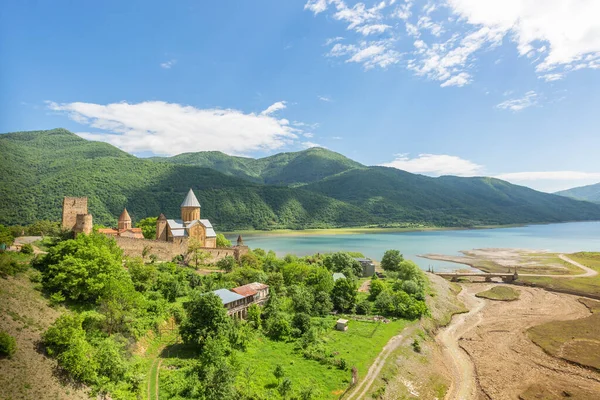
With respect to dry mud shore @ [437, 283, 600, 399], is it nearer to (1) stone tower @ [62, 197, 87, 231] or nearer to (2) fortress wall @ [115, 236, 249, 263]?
(2) fortress wall @ [115, 236, 249, 263]

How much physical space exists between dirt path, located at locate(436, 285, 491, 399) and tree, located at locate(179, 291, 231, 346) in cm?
1619

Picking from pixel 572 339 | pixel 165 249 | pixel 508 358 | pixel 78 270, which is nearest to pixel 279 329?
pixel 78 270

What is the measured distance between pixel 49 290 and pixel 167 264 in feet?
43.4

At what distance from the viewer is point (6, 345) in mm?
13766

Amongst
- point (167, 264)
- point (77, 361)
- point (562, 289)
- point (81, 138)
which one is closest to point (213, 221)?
point (81, 138)

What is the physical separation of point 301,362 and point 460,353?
1586 centimetres

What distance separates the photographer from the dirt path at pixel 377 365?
20.1m

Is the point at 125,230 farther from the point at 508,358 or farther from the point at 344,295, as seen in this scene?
the point at 508,358

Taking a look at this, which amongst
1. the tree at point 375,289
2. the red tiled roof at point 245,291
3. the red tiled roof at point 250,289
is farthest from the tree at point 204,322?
the tree at point 375,289

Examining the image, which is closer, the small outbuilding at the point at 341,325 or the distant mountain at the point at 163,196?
the small outbuilding at the point at 341,325

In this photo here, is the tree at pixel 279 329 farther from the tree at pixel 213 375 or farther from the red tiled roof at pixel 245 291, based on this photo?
the tree at pixel 213 375

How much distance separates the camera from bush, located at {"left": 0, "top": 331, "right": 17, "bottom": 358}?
13.7 metres

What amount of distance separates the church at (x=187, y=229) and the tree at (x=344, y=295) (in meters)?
18.1

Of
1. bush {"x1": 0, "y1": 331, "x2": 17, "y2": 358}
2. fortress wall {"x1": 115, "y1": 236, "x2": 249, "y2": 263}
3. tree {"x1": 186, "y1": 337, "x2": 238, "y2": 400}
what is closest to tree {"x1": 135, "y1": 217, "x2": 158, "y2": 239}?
fortress wall {"x1": 115, "y1": 236, "x2": 249, "y2": 263}
